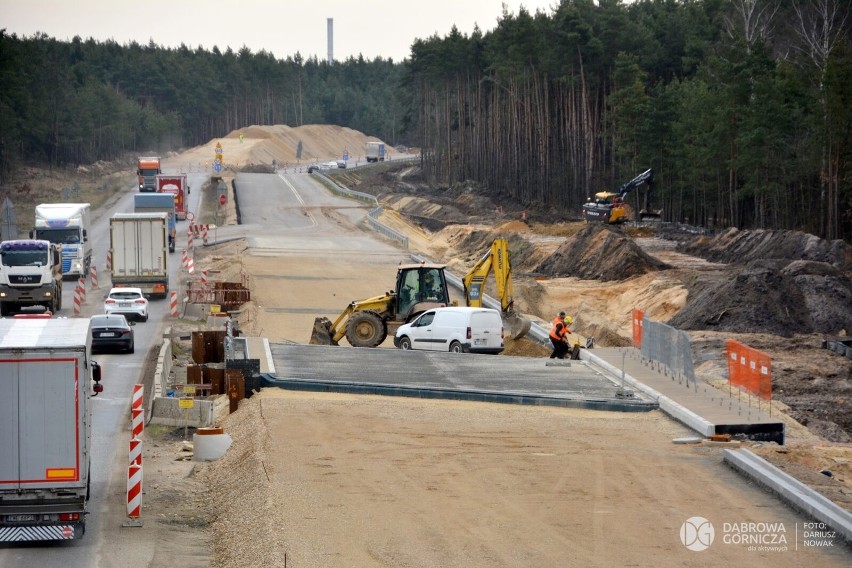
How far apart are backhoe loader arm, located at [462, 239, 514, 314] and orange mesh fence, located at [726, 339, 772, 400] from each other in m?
13.4

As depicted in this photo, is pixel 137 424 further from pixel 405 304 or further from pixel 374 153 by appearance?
pixel 374 153

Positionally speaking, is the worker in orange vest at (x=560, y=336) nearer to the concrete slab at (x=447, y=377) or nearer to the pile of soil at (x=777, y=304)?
the concrete slab at (x=447, y=377)

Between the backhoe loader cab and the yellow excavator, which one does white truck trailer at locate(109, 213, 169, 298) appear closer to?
the yellow excavator

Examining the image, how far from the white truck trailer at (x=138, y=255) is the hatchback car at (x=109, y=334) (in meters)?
14.2

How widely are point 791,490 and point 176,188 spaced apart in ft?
239

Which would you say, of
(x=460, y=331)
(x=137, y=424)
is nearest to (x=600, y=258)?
(x=460, y=331)

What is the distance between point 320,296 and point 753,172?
2873cm

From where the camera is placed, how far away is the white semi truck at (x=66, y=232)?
2169 inches

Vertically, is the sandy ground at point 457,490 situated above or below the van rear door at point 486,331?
below

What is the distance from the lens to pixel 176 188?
85250mm

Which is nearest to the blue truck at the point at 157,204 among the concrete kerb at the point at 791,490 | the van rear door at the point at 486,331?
the van rear door at the point at 486,331

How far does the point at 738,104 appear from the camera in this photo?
236 feet

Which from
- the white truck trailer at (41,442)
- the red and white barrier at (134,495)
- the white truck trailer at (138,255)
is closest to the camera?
the white truck trailer at (41,442)

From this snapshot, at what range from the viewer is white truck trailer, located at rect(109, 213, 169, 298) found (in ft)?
164
